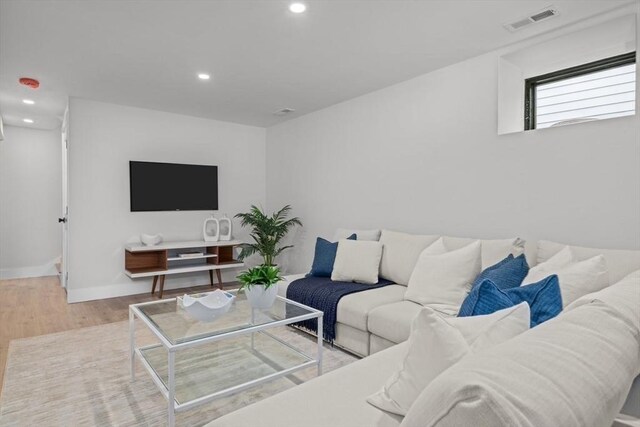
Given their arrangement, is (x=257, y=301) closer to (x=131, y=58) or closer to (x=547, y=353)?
(x=547, y=353)

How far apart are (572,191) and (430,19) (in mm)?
1560

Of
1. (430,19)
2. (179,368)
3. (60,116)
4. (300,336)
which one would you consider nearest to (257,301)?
(179,368)

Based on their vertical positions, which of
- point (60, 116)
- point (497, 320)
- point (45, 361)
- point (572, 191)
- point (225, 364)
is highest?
point (60, 116)

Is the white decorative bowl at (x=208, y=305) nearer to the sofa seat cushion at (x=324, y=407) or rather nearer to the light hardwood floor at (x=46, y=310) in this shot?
the sofa seat cushion at (x=324, y=407)

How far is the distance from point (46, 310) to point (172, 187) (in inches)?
79.0

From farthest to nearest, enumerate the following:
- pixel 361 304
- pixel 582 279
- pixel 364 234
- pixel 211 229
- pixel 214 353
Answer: pixel 211 229
pixel 364 234
pixel 361 304
pixel 214 353
pixel 582 279

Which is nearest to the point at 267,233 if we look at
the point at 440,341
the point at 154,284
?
the point at 154,284

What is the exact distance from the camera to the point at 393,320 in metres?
2.46

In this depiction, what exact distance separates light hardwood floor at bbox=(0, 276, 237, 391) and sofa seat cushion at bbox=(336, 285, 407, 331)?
2375 mm

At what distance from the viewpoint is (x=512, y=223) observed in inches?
117

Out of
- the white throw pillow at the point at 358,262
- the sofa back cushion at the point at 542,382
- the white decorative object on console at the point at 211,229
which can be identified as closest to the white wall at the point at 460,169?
the white throw pillow at the point at 358,262

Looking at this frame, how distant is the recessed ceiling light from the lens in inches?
93.2

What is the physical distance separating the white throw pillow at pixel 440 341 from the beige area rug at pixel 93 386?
1336 millimetres

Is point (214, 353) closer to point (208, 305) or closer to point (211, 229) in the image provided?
point (208, 305)
